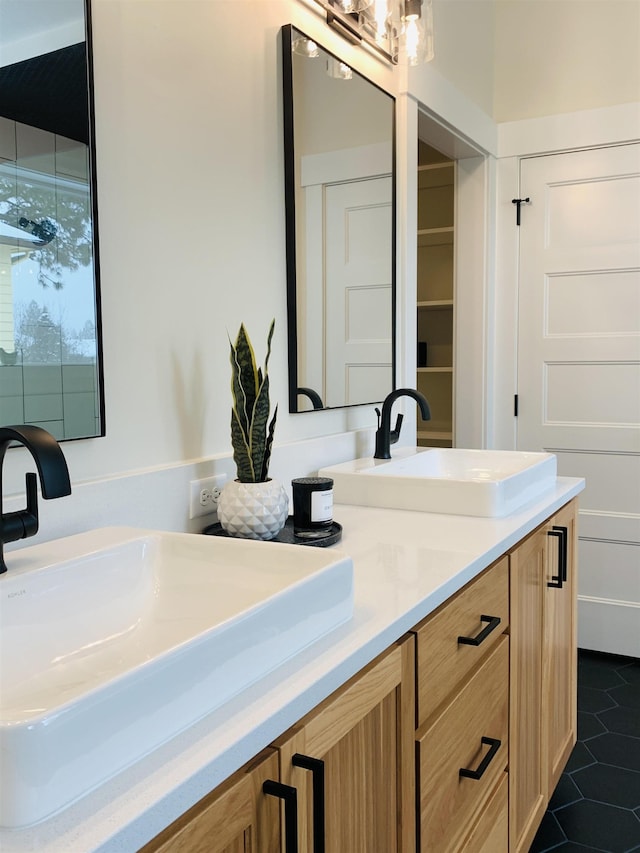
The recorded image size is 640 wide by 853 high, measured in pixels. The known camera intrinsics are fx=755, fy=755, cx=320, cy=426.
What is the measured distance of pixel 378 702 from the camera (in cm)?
99

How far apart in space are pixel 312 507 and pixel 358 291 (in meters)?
0.91

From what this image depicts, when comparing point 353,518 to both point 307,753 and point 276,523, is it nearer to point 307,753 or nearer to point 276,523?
point 276,523

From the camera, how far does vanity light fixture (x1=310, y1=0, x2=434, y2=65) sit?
2.04 metres

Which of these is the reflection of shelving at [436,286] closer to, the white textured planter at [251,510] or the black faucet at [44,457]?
the white textured planter at [251,510]

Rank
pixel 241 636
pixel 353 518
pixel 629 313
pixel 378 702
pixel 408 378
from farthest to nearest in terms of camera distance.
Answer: pixel 629 313
pixel 408 378
pixel 353 518
pixel 378 702
pixel 241 636

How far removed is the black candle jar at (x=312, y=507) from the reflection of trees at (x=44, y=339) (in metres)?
0.47

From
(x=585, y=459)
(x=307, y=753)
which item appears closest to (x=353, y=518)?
(x=307, y=753)

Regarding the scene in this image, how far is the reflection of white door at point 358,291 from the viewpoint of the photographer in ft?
6.64

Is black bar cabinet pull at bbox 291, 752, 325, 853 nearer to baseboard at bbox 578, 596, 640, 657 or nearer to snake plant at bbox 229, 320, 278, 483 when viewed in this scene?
snake plant at bbox 229, 320, 278, 483

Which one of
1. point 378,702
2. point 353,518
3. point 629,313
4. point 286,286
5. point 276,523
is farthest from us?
point 629,313

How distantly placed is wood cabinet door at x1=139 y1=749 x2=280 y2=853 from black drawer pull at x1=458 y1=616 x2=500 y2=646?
0.56 m

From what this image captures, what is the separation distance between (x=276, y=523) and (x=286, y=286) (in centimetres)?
67

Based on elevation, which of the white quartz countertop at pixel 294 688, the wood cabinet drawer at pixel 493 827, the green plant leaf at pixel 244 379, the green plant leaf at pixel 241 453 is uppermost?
the green plant leaf at pixel 244 379

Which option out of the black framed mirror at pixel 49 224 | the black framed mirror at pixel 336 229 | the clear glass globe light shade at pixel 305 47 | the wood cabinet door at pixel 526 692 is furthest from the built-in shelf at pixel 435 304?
the black framed mirror at pixel 49 224
